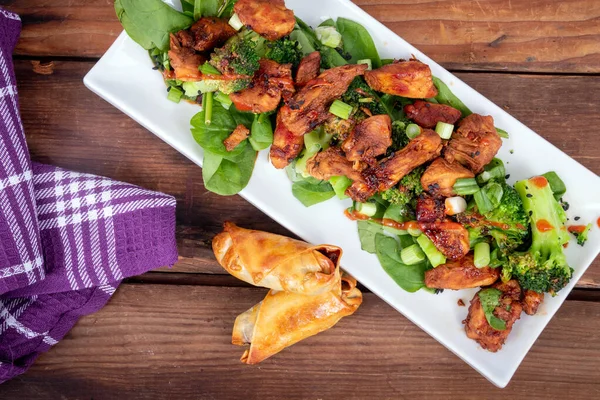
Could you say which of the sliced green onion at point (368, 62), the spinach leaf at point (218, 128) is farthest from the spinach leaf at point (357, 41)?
the spinach leaf at point (218, 128)

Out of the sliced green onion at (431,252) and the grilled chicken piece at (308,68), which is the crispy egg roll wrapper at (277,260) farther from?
the grilled chicken piece at (308,68)

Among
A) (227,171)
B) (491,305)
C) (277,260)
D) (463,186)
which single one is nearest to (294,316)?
(277,260)

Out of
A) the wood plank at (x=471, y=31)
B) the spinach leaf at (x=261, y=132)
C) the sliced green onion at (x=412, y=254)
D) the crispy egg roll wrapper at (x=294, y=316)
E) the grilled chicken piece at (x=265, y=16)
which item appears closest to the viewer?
the grilled chicken piece at (x=265, y=16)

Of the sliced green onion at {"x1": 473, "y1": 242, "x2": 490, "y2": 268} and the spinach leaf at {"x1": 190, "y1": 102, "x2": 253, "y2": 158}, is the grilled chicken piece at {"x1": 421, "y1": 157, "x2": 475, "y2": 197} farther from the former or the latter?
the spinach leaf at {"x1": 190, "y1": 102, "x2": 253, "y2": 158}

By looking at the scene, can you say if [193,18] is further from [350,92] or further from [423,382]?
[423,382]

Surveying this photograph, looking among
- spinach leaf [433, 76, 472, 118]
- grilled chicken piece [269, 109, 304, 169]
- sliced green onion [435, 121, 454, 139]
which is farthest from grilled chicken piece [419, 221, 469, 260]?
grilled chicken piece [269, 109, 304, 169]
